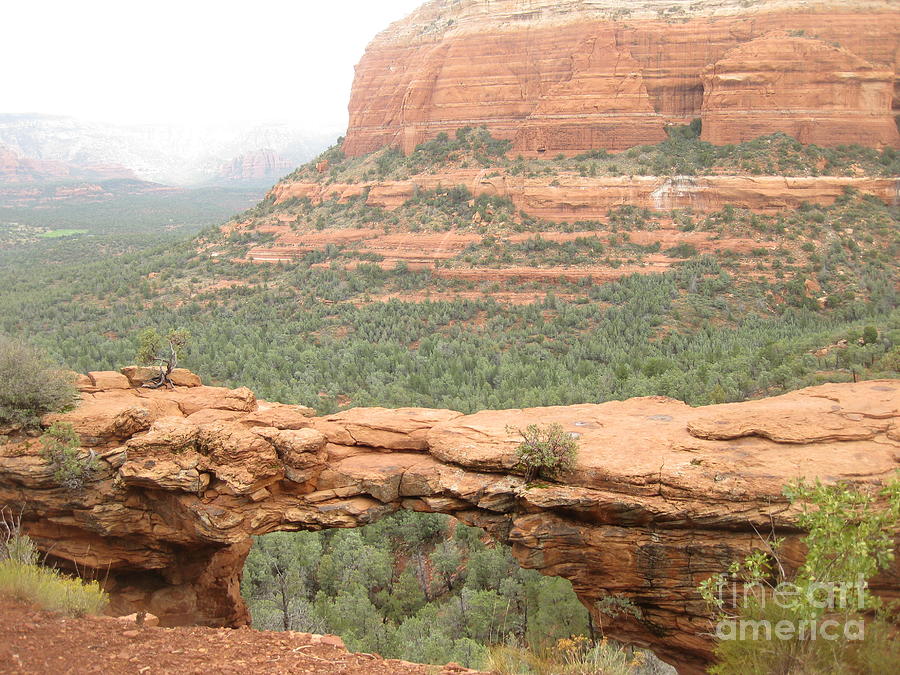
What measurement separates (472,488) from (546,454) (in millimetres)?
1217

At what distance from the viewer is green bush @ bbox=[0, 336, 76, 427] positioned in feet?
34.8

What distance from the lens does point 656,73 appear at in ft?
157

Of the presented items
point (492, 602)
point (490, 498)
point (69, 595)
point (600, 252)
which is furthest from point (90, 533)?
point (600, 252)

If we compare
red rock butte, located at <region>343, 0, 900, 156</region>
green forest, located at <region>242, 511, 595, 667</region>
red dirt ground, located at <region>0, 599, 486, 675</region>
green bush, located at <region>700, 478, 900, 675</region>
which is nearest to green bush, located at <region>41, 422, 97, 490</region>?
red dirt ground, located at <region>0, 599, 486, 675</region>

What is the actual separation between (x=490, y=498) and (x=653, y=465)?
7.66 feet

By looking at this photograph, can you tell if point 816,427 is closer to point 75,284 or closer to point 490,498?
point 490,498

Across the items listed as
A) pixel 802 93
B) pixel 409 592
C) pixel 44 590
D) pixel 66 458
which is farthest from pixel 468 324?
pixel 44 590

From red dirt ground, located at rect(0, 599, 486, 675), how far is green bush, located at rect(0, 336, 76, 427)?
12.7ft

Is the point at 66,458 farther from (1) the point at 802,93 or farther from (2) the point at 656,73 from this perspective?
(1) the point at 802,93

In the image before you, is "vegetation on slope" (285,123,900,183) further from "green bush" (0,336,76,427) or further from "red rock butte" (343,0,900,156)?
"green bush" (0,336,76,427)

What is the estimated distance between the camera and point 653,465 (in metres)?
9.20

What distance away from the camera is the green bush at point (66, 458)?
9.89 m

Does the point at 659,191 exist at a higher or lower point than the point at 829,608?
higher

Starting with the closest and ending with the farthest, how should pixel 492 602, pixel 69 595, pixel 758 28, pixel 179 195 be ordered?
pixel 69 595
pixel 492 602
pixel 758 28
pixel 179 195
